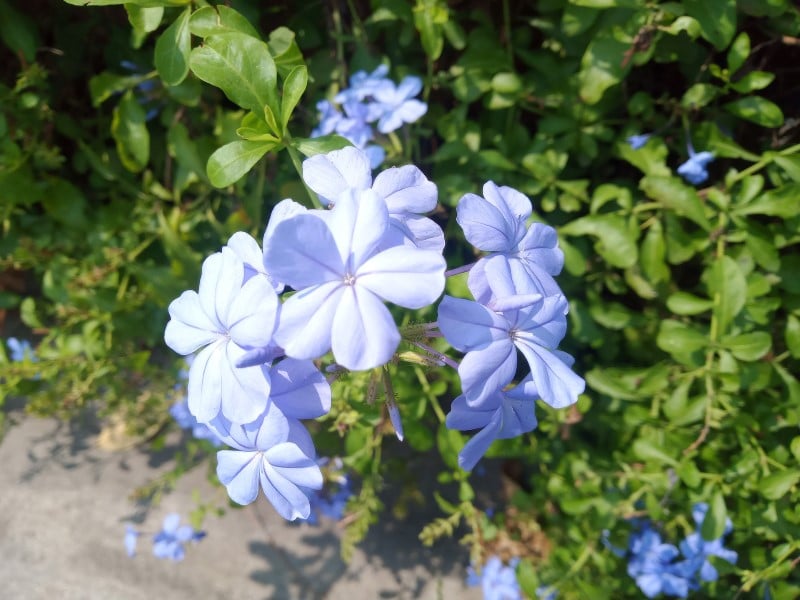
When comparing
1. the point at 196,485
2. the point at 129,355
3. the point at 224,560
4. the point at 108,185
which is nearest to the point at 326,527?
the point at 224,560

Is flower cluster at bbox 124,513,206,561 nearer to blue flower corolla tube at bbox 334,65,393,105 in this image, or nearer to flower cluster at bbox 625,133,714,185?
blue flower corolla tube at bbox 334,65,393,105

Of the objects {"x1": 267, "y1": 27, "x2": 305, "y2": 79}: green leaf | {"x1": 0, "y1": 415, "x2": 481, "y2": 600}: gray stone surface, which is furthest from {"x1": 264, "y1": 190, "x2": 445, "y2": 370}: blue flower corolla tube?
{"x1": 0, "y1": 415, "x2": 481, "y2": 600}: gray stone surface

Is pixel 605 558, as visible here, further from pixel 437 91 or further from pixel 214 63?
pixel 214 63

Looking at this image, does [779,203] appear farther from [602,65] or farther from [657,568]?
[657,568]

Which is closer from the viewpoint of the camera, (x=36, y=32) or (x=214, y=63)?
(x=214, y=63)

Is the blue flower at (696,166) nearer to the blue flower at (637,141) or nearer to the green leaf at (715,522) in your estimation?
the blue flower at (637,141)

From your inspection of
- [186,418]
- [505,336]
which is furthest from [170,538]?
[505,336]

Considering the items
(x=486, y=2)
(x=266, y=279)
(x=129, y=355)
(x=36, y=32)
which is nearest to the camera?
(x=266, y=279)
